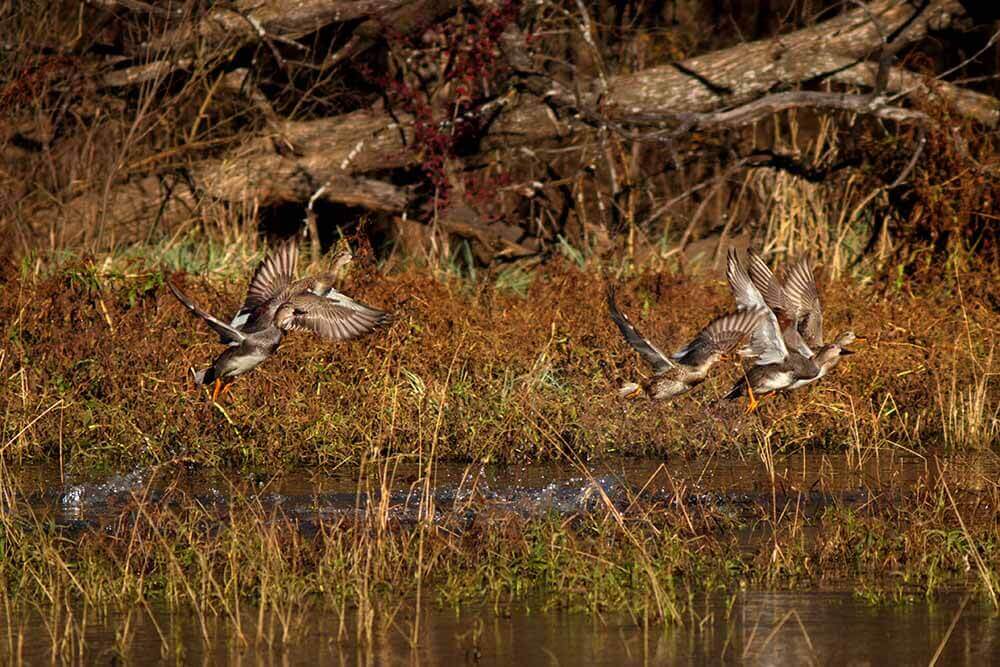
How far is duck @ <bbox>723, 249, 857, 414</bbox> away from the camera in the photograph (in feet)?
27.5

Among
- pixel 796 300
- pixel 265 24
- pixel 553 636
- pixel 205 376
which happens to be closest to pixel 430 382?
pixel 205 376

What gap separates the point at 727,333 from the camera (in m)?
8.35

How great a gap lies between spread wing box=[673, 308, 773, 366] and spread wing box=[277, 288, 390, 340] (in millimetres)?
1672

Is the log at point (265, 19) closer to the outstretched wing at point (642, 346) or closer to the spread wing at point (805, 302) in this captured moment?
the spread wing at point (805, 302)

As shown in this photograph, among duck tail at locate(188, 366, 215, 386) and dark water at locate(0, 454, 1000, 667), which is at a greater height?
dark water at locate(0, 454, 1000, 667)

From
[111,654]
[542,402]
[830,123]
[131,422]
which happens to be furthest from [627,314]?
[111,654]

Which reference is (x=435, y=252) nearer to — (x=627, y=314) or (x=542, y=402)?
(x=627, y=314)

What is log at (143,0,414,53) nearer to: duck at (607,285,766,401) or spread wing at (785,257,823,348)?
spread wing at (785,257,823,348)

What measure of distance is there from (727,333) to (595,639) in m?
3.25

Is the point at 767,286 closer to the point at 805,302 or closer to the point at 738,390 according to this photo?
the point at 805,302

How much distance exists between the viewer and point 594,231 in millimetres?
13805

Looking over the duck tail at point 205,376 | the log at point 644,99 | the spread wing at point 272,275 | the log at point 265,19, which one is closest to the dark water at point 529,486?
the duck tail at point 205,376

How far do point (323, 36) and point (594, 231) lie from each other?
3179mm

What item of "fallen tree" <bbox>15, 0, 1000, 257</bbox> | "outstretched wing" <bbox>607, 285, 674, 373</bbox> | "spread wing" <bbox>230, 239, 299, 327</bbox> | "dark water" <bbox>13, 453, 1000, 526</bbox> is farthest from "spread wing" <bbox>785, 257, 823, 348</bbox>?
"fallen tree" <bbox>15, 0, 1000, 257</bbox>
